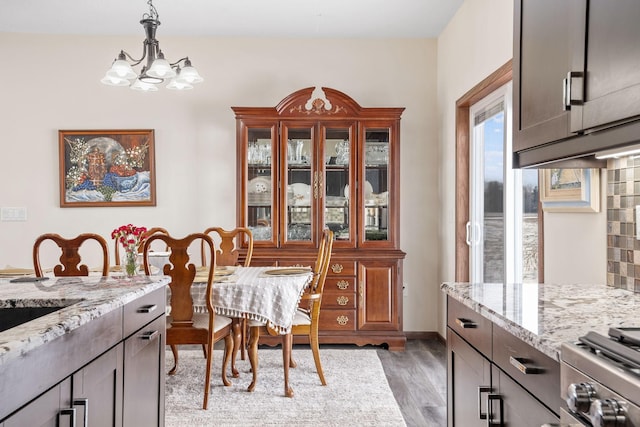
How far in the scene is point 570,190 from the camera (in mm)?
2133

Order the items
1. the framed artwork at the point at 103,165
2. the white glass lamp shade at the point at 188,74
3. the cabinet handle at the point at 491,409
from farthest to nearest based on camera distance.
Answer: the framed artwork at the point at 103,165 < the white glass lamp shade at the point at 188,74 < the cabinet handle at the point at 491,409

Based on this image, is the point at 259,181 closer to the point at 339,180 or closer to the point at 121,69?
the point at 339,180

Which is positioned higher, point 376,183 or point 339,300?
point 376,183

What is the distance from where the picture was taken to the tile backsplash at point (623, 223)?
172cm

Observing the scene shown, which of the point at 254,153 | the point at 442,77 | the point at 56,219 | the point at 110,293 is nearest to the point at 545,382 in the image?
the point at 110,293

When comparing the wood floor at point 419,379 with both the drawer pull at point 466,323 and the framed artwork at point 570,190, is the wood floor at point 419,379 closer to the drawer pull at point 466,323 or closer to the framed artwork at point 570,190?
the drawer pull at point 466,323

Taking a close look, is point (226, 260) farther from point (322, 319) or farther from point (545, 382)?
point (545, 382)

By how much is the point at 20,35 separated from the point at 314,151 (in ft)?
9.38

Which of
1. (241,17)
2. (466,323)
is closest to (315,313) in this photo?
(466,323)

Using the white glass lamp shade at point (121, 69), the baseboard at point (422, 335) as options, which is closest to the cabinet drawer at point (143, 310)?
the white glass lamp shade at point (121, 69)

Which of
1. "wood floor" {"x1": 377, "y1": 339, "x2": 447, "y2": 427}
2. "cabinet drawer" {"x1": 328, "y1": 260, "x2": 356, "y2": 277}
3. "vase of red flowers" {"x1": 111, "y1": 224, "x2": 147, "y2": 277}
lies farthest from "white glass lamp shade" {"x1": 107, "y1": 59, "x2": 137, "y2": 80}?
"wood floor" {"x1": 377, "y1": 339, "x2": 447, "y2": 427}

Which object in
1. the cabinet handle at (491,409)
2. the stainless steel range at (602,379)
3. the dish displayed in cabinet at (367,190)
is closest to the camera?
the stainless steel range at (602,379)

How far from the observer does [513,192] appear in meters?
3.17

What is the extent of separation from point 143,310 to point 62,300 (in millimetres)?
329
